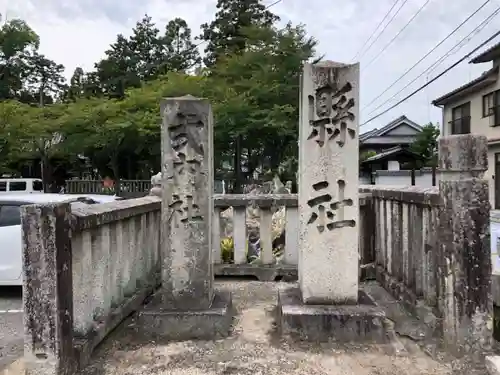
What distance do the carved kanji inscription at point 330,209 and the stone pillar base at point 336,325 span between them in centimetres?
70

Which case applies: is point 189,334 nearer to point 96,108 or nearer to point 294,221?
point 294,221

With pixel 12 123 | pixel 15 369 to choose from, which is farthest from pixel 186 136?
pixel 12 123

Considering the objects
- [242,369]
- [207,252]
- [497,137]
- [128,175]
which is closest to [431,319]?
[242,369]

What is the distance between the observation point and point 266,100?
1742cm

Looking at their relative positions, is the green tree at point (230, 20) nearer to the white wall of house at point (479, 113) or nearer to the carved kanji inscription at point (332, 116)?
the white wall of house at point (479, 113)

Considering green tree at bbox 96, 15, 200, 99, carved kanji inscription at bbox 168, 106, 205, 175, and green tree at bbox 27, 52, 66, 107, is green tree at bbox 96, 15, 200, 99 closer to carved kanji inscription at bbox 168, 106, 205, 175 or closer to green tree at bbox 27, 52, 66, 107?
green tree at bbox 27, 52, 66, 107

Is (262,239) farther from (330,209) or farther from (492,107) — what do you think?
(492,107)

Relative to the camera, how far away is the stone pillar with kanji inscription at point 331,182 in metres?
Result: 3.92

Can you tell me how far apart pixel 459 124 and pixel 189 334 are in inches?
808

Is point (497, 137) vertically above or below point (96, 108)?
below

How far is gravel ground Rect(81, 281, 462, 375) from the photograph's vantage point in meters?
3.18

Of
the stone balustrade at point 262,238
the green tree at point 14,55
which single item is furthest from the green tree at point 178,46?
the stone balustrade at point 262,238

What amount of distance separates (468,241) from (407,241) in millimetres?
1053

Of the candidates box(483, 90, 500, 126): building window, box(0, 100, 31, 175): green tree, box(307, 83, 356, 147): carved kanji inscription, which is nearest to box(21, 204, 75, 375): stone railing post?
box(307, 83, 356, 147): carved kanji inscription
